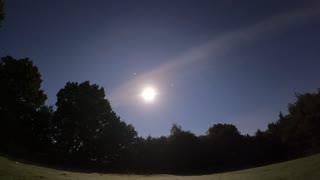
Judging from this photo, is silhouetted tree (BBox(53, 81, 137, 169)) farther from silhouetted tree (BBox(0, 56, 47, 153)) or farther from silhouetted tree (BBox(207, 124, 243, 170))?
silhouetted tree (BBox(207, 124, 243, 170))

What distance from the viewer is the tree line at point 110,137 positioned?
56219mm

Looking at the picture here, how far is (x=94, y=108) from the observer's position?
6544cm

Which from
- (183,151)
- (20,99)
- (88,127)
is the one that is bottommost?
(183,151)

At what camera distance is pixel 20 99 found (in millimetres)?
58938

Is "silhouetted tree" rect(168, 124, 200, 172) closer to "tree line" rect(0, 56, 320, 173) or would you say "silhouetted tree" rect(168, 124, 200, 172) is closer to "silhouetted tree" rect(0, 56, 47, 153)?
"tree line" rect(0, 56, 320, 173)

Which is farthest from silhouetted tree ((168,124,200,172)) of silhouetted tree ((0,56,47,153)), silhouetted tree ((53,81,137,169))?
silhouetted tree ((0,56,47,153))

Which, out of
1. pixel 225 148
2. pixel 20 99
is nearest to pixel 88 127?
pixel 20 99

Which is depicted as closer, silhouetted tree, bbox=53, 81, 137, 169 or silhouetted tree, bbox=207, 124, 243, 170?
silhouetted tree, bbox=207, 124, 243, 170

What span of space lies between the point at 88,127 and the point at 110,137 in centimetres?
454

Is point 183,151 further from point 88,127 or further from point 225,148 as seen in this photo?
point 88,127

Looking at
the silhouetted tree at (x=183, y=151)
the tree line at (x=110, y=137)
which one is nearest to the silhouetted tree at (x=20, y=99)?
the tree line at (x=110, y=137)

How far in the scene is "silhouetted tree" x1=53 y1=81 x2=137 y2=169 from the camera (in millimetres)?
59656

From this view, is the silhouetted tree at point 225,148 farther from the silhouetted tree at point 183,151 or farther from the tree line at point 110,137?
the silhouetted tree at point 183,151

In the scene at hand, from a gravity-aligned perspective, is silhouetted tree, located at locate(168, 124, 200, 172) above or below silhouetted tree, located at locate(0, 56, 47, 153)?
below
